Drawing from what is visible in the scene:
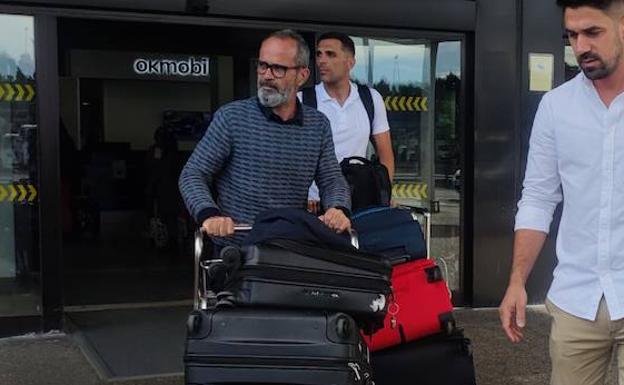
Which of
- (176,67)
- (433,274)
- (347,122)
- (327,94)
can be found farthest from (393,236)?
(176,67)

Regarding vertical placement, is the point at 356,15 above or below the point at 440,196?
above

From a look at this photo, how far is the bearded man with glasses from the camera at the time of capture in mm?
3078

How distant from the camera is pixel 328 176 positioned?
10.9ft

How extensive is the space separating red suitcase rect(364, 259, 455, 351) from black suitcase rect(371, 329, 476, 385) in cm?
5

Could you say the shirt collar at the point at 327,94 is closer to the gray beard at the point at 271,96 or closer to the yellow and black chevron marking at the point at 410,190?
the gray beard at the point at 271,96

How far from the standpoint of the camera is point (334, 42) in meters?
4.24

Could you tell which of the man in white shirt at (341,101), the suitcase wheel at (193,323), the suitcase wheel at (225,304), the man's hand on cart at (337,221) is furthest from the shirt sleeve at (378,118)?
the suitcase wheel at (193,323)

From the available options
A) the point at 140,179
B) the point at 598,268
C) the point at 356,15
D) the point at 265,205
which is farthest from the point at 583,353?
the point at 140,179

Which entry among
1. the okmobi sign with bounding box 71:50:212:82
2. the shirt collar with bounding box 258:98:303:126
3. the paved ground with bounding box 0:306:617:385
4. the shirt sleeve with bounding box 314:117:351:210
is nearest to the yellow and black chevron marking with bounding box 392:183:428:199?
the paved ground with bounding box 0:306:617:385

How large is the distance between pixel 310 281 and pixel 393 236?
2.51 feet

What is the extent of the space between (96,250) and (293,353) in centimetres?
835

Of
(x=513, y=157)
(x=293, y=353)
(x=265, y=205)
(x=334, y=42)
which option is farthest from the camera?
(x=513, y=157)

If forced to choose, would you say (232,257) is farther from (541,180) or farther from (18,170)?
(18,170)

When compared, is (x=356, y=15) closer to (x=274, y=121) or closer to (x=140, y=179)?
(x=274, y=121)
